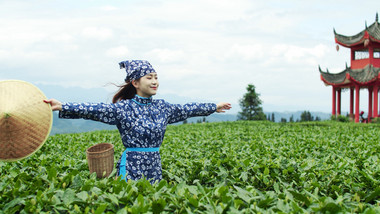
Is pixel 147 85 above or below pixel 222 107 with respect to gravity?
above

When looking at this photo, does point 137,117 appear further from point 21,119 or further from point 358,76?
point 358,76

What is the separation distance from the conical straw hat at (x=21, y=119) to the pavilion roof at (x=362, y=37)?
2043 cm

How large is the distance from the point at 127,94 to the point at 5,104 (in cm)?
124

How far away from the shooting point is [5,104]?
2.68m

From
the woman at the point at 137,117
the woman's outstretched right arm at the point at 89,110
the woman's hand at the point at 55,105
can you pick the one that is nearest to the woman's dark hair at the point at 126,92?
the woman at the point at 137,117

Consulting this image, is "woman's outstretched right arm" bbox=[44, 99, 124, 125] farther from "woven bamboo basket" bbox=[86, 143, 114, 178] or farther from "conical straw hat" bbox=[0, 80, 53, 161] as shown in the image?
"woven bamboo basket" bbox=[86, 143, 114, 178]

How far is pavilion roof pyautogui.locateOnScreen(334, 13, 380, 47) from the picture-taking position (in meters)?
19.7

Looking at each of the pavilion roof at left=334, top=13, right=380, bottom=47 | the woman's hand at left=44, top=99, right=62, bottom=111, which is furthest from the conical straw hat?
the pavilion roof at left=334, top=13, right=380, bottom=47

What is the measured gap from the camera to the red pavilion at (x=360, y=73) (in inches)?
773

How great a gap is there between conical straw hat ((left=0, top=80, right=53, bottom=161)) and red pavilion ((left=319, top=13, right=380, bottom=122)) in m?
19.4

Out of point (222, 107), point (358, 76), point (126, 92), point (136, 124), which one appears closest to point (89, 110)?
point (136, 124)

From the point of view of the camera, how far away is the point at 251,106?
2845 centimetres

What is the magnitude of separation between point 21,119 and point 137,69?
3.81ft

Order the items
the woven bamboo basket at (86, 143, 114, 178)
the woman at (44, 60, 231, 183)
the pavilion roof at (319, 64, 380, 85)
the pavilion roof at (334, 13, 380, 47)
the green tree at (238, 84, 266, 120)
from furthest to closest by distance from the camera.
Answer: the green tree at (238, 84, 266, 120)
the pavilion roof at (334, 13, 380, 47)
the pavilion roof at (319, 64, 380, 85)
the woman at (44, 60, 231, 183)
the woven bamboo basket at (86, 143, 114, 178)
